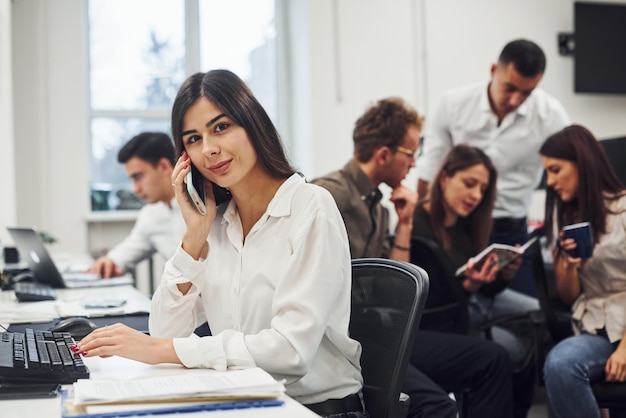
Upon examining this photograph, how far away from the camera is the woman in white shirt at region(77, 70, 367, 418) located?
1.38 m

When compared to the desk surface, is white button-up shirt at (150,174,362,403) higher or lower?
higher

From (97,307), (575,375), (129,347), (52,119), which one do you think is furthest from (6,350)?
(52,119)

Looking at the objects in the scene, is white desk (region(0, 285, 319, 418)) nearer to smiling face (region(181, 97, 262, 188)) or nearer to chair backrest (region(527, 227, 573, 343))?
smiling face (region(181, 97, 262, 188))

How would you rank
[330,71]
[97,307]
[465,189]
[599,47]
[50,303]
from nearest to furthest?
[97,307]
[50,303]
[465,189]
[330,71]
[599,47]

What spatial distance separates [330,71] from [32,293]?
3332mm

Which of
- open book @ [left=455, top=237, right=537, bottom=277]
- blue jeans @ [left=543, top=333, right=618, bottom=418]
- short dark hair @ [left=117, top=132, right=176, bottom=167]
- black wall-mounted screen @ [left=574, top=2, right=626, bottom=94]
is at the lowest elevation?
blue jeans @ [left=543, top=333, right=618, bottom=418]

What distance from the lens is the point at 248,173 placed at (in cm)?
165

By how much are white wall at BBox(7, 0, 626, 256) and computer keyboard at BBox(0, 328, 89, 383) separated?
3.56 metres

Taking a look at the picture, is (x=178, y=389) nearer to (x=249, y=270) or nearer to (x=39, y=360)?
(x=39, y=360)

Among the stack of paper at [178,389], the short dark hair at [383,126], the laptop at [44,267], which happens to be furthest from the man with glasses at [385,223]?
the stack of paper at [178,389]

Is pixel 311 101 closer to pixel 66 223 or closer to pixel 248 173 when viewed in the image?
pixel 66 223

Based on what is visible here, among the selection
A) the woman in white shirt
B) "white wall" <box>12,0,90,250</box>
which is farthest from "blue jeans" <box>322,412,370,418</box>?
"white wall" <box>12,0,90,250</box>

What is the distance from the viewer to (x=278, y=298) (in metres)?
1.43

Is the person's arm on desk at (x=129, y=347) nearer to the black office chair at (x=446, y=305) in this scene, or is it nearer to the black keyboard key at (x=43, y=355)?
the black keyboard key at (x=43, y=355)
